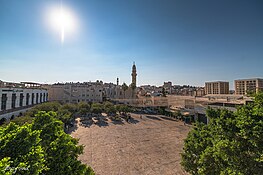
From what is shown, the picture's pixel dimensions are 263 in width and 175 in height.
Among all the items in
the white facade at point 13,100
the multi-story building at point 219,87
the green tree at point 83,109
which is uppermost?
the multi-story building at point 219,87

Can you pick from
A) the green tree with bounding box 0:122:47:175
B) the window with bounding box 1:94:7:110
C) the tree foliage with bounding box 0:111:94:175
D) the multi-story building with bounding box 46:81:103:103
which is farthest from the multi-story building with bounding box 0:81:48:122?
the multi-story building with bounding box 46:81:103:103

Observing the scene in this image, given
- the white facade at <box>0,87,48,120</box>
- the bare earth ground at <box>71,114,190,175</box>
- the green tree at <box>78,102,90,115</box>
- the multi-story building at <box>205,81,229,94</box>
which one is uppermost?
the multi-story building at <box>205,81,229,94</box>

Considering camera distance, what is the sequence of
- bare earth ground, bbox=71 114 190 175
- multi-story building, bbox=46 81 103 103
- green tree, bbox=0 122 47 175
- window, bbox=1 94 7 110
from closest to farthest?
green tree, bbox=0 122 47 175, bare earth ground, bbox=71 114 190 175, window, bbox=1 94 7 110, multi-story building, bbox=46 81 103 103

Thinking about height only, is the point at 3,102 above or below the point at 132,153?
above

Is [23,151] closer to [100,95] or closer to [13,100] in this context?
[13,100]

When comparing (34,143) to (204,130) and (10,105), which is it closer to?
(204,130)

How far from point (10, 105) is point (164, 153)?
26.9 m

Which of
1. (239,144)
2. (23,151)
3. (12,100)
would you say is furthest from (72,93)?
(239,144)

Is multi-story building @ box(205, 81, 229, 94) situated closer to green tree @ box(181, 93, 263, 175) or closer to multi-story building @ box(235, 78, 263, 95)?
multi-story building @ box(235, 78, 263, 95)

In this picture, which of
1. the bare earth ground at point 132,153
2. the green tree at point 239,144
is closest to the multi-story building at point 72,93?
the bare earth ground at point 132,153

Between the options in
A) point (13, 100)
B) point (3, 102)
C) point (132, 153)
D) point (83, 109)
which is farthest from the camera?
point (83, 109)

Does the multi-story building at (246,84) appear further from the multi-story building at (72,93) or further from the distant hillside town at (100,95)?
the multi-story building at (72,93)

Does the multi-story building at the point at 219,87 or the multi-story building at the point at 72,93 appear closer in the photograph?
the multi-story building at the point at 72,93

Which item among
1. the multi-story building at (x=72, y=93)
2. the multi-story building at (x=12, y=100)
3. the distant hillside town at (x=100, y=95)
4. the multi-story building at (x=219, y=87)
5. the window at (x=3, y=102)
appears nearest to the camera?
the multi-story building at (x=12, y=100)
